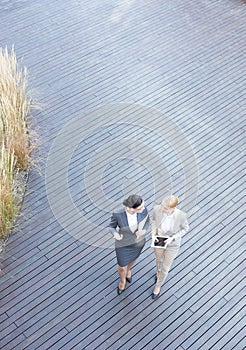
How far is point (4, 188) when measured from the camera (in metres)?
4.58

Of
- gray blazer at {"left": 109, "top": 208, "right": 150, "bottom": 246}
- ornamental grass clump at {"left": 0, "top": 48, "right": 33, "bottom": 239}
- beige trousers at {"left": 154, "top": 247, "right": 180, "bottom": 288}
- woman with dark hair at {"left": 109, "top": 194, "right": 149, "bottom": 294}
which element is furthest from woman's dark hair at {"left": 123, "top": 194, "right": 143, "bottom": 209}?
ornamental grass clump at {"left": 0, "top": 48, "right": 33, "bottom": 239}

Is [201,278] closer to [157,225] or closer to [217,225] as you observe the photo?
[217,225]

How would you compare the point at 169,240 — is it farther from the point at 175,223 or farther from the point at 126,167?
the point at 126,167

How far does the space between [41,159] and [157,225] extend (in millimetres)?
2037

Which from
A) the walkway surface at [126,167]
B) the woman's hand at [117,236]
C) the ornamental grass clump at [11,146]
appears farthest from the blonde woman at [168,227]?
the ornamental grass clump at [11,146]

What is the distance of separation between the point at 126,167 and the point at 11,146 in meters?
1.25

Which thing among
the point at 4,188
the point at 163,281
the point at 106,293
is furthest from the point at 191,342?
the point at 4,188

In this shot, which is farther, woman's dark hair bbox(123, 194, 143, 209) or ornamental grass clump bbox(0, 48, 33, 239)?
ornamental grass clump bbox(0, 48, 33, 239)

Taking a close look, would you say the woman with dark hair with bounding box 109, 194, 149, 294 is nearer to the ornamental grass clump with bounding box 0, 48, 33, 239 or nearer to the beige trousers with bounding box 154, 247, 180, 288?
the beige trousers with bounding box 154, 247, 180, 288

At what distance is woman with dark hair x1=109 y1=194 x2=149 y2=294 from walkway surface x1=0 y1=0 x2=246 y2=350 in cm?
62

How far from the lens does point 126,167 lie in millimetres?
5297

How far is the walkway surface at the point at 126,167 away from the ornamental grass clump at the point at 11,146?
0.46ft

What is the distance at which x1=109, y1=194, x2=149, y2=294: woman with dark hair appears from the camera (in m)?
3.61

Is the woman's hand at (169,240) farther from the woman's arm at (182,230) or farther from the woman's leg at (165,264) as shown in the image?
the woman's leg at (165,264)
